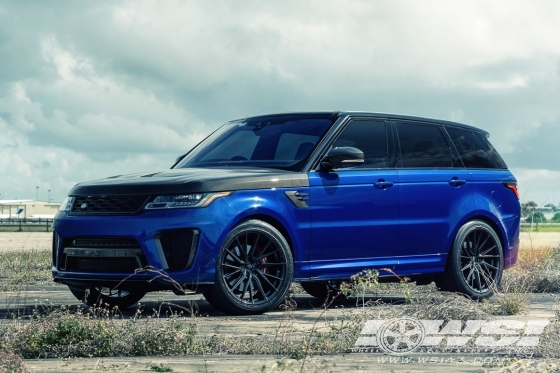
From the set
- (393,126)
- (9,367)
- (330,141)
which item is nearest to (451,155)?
(393,126)

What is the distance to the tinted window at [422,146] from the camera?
1085 centimetres

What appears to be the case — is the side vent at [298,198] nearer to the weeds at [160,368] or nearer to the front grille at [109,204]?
the front grille at [109,204]

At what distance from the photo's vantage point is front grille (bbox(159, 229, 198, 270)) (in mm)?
8742

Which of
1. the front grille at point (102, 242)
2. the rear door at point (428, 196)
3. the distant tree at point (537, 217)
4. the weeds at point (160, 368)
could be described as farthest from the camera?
the distant tree at point (537, 217)

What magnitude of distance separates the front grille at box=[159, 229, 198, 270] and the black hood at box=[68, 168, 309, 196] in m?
0.37

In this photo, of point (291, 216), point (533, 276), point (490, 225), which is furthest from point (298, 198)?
point (533, 276)

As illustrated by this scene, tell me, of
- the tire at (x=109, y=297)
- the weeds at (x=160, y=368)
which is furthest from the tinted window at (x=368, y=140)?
the weeds at (x=160, y=368)

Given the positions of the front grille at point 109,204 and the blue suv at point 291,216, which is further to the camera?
the front grille at point 109,204

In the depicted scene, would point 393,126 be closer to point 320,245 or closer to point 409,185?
point 409,185

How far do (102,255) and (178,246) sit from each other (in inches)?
29.2

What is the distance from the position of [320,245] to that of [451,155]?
2671mm

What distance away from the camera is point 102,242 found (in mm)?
9062

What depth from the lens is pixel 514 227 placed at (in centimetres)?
1199

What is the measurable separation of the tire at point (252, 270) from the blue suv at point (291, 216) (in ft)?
0.04
